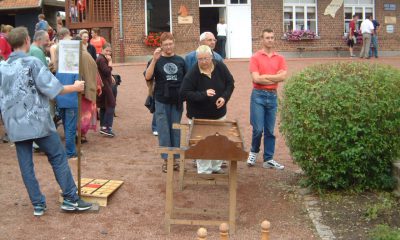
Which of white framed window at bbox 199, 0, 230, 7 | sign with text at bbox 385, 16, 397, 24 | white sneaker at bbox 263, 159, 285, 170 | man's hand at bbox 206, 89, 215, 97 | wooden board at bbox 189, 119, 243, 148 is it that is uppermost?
white framed window at bbox 199, 0, 230, 7

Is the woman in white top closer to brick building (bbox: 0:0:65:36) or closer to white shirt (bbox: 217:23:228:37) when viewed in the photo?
white shirt (bbox: 217:23:228:37)

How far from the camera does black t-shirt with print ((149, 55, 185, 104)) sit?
708 centimetres

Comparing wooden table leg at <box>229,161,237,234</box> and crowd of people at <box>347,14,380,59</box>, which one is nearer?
wooden table leg at <box>229,161,237,234</box>

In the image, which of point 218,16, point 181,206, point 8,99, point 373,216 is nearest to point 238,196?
point 181,206

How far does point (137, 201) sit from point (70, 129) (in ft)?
7.12

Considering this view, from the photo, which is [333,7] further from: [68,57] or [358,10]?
[68,57]

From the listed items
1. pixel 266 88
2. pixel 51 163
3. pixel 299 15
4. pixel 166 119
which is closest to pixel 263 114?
pixel 266 88

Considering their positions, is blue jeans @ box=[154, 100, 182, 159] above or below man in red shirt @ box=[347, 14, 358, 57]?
below

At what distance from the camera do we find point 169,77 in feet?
23.2

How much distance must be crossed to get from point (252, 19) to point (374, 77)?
20103mm

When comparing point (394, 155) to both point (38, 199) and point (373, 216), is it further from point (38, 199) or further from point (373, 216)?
point (38, 199)

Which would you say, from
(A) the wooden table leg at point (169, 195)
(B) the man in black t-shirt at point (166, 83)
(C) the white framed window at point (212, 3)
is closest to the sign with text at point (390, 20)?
(C) the white framed window at point (212, 3)

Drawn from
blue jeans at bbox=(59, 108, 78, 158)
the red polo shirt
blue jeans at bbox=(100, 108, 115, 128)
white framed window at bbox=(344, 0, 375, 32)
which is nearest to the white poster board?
blue jeans at bbox=(59, 108, 78, 158)

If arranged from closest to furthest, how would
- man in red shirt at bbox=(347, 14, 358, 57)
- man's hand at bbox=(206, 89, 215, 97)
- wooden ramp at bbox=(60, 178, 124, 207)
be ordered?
wooden ramp at bbox=(60, 178, 124, 207) → man's hand at bbox=(206, 89, 215, 97) → man in red shirt at bbox=(347, 14, 358, 57)
